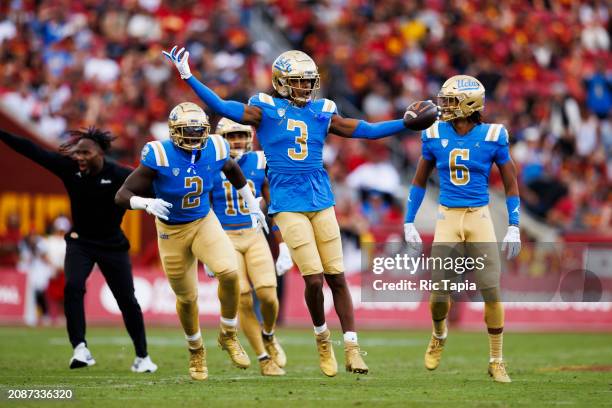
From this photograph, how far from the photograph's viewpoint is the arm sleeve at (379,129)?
8992 mm

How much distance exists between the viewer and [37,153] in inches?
400

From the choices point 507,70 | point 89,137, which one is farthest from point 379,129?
point 507,70

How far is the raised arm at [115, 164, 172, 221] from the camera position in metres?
8.72

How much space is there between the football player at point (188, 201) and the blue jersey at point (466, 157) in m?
1.59

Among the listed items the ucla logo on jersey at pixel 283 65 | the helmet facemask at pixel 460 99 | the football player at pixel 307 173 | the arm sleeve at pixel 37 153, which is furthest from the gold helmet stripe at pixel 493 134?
the arm sleeve at pixel 37 153

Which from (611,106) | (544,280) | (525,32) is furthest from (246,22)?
(544,280)

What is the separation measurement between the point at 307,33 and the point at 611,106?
5734 mm

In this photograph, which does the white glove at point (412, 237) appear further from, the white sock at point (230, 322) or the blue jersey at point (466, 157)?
the white sock at point (230, 322)

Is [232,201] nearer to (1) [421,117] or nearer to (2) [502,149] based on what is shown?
(1) [421,117]

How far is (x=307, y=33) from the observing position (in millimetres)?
22062

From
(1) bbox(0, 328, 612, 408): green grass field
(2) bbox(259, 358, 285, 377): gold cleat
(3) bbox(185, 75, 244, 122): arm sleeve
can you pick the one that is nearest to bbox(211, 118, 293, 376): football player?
(2) bbox(259, 358, 285, 377): gold cleat

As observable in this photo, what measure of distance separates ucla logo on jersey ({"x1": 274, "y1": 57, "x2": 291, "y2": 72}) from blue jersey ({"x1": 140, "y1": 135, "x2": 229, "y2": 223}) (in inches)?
30.2

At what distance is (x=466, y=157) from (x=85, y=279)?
3545mm

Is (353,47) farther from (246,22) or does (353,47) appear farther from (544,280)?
(544,280)
